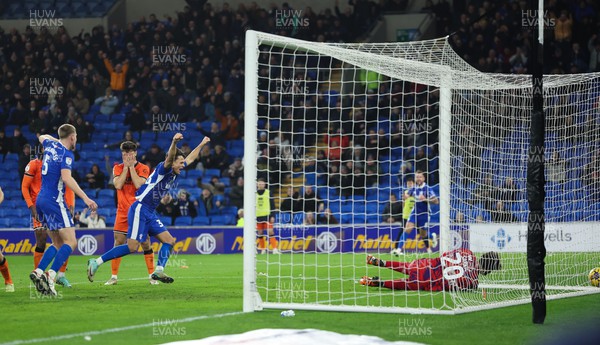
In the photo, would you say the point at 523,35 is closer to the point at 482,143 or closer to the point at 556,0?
the point at 556,0

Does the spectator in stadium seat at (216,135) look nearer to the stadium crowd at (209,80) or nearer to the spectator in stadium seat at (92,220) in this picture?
the stadium crowd at (209,80)

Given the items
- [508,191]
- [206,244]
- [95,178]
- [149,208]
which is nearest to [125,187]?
[149,208]

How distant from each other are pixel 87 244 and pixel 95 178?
358 centimetres

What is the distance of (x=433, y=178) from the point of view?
21484 millimetres

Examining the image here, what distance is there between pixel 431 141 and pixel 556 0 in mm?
5984

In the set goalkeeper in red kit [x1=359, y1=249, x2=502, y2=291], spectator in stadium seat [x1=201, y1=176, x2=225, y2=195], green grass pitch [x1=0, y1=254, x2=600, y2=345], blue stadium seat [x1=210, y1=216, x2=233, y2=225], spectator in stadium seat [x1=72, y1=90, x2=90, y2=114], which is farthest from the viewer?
spectator in stadium seat [x1=72, y1=90, x2=90, y2=114]

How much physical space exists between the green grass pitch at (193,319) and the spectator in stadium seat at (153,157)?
12609 millimetres

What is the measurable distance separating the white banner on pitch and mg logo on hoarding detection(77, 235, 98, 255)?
32.5 ft

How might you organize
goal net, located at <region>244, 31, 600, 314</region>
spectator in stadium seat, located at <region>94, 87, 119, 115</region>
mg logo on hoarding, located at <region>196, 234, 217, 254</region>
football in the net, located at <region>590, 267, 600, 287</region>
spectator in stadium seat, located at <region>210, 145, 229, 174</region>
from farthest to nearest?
spectator in stadium seat, located at <region>94, 87, 119, 115</region>
spectator in stadium seat, located at <region>210, 145, 229, 174</region>
mg logo on hoarding, located at <region>196, 234, 217, 254</region>
football in the net, located at <region>590, 267, 600, 287</region>
goal net, located at <region>244, 31, 600, 314</region>

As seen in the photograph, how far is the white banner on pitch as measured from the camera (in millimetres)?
15375

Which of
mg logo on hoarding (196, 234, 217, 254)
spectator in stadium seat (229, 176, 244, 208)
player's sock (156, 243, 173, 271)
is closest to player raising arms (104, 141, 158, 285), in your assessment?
player's sock (156, 243, 173, 271)

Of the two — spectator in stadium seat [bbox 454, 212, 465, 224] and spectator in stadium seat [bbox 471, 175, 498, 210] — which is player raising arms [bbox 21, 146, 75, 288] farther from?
spectator in stadium seat [bbox 471, 175, 498, 210]

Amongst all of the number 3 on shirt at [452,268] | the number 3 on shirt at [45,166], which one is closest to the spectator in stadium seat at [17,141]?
the number 3 on shirt at [45,166]

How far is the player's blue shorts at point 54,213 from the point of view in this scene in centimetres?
1127
